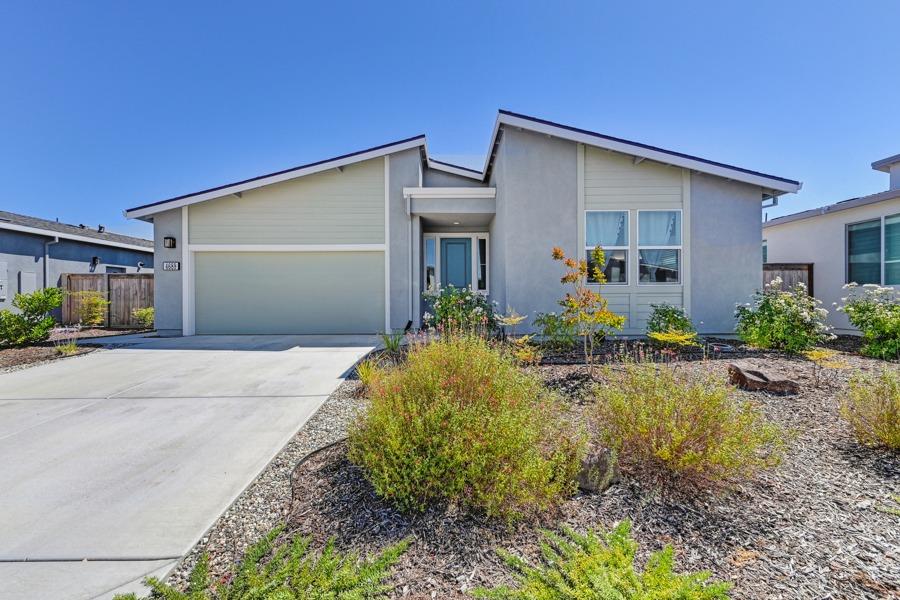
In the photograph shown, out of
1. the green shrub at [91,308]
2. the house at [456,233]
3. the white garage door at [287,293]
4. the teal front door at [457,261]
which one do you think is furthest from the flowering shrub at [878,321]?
the green shrub at [91,308]

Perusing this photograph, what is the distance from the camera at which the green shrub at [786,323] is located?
6.38m

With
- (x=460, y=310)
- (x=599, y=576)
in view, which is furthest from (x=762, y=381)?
(x=460, y=310)

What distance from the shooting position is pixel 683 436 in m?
2.46

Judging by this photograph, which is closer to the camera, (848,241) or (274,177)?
(274,177)

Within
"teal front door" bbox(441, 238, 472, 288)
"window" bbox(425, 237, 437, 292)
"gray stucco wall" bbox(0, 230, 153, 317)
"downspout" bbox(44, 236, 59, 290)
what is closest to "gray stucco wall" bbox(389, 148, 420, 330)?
"window" bbox(425, 237, 437, 292)

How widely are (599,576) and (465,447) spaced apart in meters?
0.92

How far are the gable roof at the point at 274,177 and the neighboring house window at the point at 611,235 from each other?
16.0 ft

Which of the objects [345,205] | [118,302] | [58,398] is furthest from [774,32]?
[118,302]

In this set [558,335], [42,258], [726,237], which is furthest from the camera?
[42,258]

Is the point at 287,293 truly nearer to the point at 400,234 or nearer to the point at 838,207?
the point at 400,234

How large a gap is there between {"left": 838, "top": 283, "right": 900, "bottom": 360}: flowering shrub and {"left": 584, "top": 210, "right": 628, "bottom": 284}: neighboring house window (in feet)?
13.7

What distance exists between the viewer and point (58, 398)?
492 centimetres

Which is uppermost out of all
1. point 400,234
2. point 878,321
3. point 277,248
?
point 400,234

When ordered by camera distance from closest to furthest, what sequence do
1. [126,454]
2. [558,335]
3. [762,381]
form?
[126,454]
[762,381]
[558,335]
